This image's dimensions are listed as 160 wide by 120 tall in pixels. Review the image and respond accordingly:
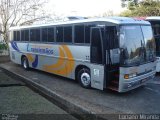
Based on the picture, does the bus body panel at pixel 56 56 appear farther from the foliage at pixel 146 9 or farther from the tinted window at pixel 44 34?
the foliage at pixel 146 9

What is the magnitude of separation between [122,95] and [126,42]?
2028 millimetres

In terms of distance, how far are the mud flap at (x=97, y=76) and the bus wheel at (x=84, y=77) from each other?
562 mm

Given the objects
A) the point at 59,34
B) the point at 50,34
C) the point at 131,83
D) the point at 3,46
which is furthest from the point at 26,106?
the point at 3,46

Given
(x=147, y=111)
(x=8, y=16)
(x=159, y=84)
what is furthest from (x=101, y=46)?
(x=8, y=16)

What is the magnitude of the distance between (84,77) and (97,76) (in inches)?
44.7

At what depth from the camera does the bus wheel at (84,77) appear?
33.3ft

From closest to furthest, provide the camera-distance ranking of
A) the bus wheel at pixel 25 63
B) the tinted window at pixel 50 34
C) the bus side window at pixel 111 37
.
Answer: the bus side window at pixel 111 37, the tinted window at pixel 50 34, the bus wheel at pixel 25 63

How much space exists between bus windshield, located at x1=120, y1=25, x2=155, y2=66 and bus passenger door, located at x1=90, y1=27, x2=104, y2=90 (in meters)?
0.90

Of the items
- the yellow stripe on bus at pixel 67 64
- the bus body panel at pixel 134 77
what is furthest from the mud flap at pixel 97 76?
the yellow stripe on bus at pixel 67 64

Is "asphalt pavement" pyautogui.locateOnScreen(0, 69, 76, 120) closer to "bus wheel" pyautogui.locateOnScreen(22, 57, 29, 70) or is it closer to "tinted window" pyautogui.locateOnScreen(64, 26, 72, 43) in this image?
"tinted window" pyautogui.locateOnScreen(64, 26, 72, 43)

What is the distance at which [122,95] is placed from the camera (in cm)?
927

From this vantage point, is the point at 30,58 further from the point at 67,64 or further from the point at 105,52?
the point at 105,52

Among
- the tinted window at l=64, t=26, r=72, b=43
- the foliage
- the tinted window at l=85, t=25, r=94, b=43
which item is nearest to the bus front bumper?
the tinted window at l=85, t=25, r=94, b=43

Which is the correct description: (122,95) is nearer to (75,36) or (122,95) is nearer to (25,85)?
(75,36)
